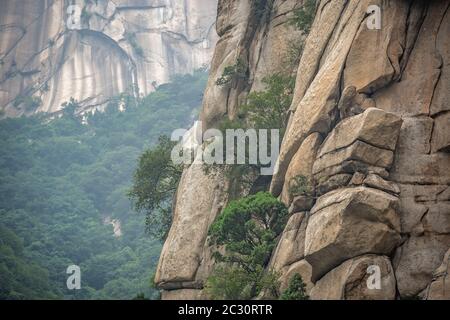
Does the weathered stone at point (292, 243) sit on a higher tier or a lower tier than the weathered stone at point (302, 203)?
lower

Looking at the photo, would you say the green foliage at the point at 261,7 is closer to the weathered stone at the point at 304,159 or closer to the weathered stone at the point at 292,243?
the weathered stone at the point at 304,159

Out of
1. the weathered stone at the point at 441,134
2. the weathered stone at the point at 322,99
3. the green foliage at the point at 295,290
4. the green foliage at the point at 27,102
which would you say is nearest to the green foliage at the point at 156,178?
the weathered stone at the point at 322,99

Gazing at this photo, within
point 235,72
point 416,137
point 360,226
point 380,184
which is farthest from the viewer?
point 235,72

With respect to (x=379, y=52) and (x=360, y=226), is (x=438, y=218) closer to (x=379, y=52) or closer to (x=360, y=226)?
(x=360, y=226)

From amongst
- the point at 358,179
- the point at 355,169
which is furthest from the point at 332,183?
the point at 358,179

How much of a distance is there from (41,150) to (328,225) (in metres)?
127

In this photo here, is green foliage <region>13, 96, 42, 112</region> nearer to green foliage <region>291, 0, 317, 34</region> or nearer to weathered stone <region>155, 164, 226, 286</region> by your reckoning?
weathered stone <region>155, 164, 226, 286</region>

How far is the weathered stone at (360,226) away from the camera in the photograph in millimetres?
31188

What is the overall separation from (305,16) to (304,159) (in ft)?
36.8

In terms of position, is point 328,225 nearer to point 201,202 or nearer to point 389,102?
point 389,102

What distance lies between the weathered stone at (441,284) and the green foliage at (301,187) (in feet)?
22.5

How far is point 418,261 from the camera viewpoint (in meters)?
31.2

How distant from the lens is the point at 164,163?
51.4 m
